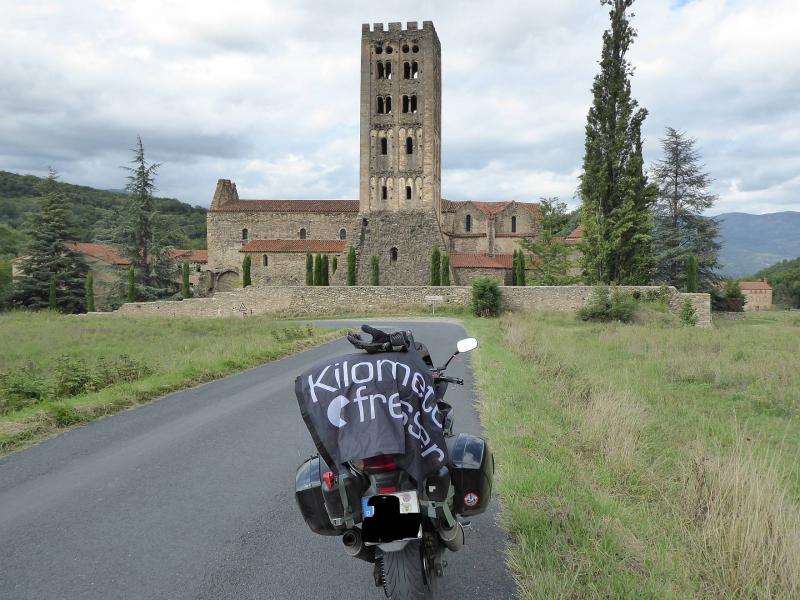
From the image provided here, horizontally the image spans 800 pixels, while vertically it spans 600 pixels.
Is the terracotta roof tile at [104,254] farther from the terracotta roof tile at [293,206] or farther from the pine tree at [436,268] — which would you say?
the pine tree at [436,268]

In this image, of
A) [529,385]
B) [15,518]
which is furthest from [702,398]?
[15,518]

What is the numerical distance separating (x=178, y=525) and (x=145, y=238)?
55.7 m

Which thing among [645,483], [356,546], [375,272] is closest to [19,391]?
[356,546]

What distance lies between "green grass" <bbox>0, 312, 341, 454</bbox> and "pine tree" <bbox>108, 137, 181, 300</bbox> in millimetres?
30194

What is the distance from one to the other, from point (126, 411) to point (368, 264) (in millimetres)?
43328

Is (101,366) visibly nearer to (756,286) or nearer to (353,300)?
(353,300)

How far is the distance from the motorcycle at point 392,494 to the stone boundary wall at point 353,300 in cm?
3403

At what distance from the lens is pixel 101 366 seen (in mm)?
12086

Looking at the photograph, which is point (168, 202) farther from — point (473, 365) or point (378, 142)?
point (473, 365)

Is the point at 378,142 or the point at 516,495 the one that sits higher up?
the point at 378,142

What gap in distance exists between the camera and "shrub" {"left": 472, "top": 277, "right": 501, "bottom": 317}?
1438 inches

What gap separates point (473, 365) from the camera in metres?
14.4

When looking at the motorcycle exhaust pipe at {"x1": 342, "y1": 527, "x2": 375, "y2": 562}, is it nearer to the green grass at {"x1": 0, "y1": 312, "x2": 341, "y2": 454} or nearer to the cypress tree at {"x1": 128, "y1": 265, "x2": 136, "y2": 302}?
the green grass at {"x1": 0, "y1": 312, "x2": 341, "y2": 454}

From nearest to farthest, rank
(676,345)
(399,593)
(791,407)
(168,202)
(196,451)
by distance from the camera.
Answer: (399,593) → (196,451) → (791,407) → (676,345) → (168,202)
